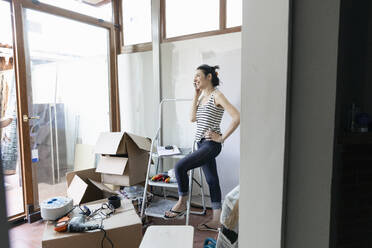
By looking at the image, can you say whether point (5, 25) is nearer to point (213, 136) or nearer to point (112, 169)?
point (112, 169)

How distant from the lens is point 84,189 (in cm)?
224

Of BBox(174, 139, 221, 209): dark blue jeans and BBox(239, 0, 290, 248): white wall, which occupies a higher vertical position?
BBox(239, 0, 290, 248): white wall

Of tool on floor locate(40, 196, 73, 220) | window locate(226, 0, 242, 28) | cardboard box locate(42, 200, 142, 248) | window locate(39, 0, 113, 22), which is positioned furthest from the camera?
window locate(39, 0, 113, 22)

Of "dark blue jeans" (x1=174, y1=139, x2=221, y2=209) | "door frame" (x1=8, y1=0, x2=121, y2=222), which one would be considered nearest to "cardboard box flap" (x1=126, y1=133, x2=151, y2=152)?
"dark blue jeans" (x1=174, y1=139, x2=221, y2=209)

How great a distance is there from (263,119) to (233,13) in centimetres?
203

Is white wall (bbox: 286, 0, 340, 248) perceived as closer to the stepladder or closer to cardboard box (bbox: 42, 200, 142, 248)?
cardboard box (bbox: 42, 200, 142, 248)

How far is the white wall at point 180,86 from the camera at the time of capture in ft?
8.61

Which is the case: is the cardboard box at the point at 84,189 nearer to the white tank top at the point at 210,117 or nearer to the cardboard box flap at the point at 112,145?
the cardboard box flap at the point at 112,145

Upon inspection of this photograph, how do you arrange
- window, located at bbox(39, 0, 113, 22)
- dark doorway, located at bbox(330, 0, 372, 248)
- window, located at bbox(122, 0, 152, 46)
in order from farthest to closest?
window, located at bbox(122, 0, 152, 46) → window, located at bbox(39, 0, 113, 22) → dark doorway, located at bbox(330, 0, 372, 248)

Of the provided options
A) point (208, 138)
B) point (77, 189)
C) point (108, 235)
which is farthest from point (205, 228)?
point (77, 189)

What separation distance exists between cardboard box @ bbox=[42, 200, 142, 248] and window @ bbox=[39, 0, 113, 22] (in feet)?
7.22

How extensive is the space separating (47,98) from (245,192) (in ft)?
8.38

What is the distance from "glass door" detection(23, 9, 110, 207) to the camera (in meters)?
2.58

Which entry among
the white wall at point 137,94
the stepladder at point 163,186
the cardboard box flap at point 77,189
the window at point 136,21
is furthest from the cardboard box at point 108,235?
the window at point 136,21
